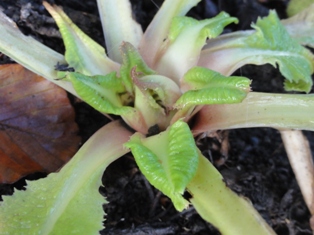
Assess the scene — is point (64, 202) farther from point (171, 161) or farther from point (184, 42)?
point (184, 42)

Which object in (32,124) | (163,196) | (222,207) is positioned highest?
(32,124)

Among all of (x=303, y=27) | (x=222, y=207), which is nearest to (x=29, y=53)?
(x=222, y=207)

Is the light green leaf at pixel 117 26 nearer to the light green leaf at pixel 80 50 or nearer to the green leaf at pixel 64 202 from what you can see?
the light green leaf at pixel 80 50

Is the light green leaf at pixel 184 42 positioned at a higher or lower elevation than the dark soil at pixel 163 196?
higher

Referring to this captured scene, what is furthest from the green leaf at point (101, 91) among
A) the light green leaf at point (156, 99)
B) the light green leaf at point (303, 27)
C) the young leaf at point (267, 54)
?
the light green leaf at point (303, 27)

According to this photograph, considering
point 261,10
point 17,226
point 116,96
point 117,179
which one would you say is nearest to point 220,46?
point 116,96

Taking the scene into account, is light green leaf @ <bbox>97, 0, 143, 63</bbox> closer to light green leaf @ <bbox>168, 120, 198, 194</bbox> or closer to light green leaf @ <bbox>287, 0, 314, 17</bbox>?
light green leaf @ <bbox>168, 120, 198, 194</bbox>
